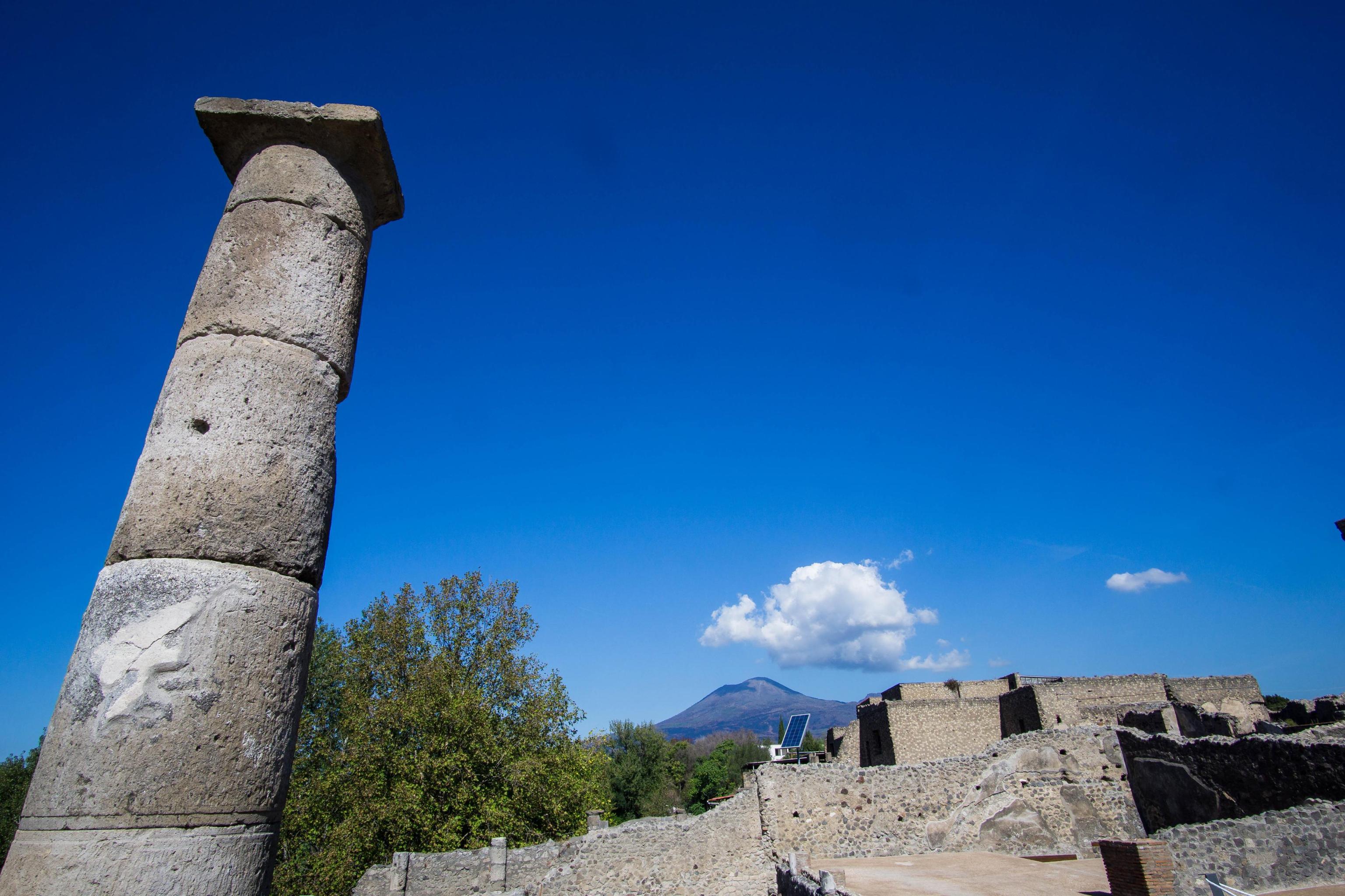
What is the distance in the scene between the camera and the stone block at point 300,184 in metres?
4.29

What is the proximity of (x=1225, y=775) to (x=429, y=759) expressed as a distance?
15768mm

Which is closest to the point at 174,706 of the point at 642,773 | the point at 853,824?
the point at 853,824

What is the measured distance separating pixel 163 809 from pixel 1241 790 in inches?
561

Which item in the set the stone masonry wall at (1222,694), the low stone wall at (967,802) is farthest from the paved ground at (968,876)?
the stone masonry wall at (1222,694)

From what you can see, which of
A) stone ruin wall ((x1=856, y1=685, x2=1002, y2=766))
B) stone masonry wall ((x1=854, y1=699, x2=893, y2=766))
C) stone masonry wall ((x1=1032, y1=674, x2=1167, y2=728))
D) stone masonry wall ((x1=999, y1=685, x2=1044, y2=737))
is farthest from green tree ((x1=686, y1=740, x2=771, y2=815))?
stone masonry wall ((x1=1032, y1=674, x2=1167, y2=728))

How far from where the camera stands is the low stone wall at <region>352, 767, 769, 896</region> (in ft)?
46.5

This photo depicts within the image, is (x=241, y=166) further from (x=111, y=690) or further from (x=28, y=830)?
(x=28, y=830)

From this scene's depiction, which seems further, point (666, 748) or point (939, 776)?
point (666, 748)

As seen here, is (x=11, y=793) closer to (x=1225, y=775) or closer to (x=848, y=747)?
(x=848, y=747)

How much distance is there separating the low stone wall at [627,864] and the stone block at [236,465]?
13427mm

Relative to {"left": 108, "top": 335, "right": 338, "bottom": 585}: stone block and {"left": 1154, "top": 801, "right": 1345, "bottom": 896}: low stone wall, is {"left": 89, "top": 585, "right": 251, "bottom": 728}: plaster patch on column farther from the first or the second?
{"left": 1154, "top": 801, "right": 1345, "bottom": 896}: low stone wall

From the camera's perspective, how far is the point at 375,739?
17.5m

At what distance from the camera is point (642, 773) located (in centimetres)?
4097

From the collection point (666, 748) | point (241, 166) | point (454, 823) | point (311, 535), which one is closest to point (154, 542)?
point (311, 535)
